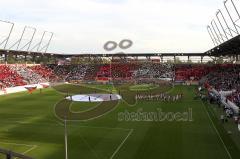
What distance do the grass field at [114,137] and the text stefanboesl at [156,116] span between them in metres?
0.93

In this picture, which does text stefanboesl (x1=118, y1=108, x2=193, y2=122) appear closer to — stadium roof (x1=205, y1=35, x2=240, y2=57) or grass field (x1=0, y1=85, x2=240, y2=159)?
grass field (x1=0, y1=85, x2=240, y2=159)

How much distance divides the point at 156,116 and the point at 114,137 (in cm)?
1380

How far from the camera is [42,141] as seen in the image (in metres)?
31.1

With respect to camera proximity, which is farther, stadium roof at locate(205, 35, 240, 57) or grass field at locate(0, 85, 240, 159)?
stadium roof at locate(205, 35, 240, 57)

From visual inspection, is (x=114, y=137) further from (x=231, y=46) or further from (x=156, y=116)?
(x=231, y=46)

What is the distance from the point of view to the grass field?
27609mm

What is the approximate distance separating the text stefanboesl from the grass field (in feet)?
3.05

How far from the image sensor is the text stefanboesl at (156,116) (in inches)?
1714

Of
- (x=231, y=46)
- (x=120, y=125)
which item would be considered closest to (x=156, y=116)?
(x=120, y=125)

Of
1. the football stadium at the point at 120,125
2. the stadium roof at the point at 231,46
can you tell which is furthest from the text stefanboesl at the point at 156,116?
the stadium roof at the point at 231,46

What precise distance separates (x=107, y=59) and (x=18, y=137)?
333 ft

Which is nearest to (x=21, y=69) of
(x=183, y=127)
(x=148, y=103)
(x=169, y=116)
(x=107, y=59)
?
(x=107, y=59)

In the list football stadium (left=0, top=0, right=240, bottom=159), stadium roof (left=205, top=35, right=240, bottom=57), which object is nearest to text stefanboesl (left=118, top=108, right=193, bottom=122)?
football stadium (left=0, top=0, right=240, bottom=159)

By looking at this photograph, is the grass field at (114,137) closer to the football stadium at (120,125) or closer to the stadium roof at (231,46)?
the football stadium at (120,125)
